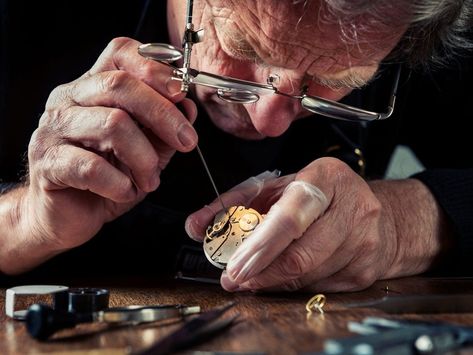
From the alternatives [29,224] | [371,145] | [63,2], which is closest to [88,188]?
[29,224]

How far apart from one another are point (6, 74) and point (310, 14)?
976mm

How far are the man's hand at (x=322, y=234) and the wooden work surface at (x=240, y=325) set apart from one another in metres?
0.05

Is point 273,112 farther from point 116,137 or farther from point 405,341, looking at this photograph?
point 405,341

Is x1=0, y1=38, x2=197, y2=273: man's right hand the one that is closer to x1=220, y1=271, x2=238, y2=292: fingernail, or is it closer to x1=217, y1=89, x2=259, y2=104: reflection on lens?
x1=217, y1=89, x2=259, y2=104: reflection on lens

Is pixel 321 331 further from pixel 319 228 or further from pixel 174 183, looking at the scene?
pixel 174 183

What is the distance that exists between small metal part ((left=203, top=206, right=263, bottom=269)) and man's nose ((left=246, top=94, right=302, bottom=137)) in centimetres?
25

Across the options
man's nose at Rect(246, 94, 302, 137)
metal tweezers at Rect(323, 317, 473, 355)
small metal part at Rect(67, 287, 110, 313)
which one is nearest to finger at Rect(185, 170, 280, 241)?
man's nose at Rect(246, 94, 302, 137)

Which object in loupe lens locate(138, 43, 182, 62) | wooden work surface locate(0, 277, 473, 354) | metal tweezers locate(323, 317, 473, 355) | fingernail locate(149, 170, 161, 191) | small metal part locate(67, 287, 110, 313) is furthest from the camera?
fingernail locate(149, 170, 161, 191)

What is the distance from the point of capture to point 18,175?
1.99m

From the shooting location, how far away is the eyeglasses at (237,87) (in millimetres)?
1398

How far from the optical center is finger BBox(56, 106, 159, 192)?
4.74ft

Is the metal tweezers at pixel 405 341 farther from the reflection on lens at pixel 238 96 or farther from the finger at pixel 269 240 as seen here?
the reflection on lens at pixel 238 96

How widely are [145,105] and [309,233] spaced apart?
0.40 metres

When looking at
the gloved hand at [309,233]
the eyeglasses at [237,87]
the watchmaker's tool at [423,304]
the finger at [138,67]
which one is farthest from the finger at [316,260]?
the finger at [138,67]
